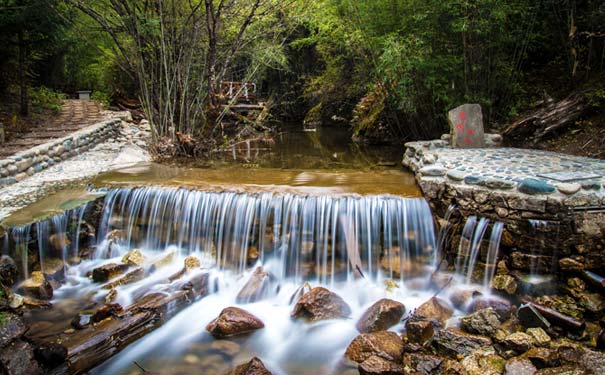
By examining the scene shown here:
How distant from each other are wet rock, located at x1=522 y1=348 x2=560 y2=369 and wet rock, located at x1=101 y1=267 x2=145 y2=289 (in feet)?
14.7

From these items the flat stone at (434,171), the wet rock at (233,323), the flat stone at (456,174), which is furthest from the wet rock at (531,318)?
the wet rock at (233,323)

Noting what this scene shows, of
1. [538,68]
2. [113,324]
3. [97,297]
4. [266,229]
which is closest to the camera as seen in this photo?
[113,324]

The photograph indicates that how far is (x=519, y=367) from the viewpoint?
3.56 meters

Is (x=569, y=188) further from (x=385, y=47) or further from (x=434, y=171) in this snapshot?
(x=385, y=47)

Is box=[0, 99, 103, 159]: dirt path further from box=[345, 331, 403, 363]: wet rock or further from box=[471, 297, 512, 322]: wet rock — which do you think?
box=[471, 297, 512, 322]: wet rock

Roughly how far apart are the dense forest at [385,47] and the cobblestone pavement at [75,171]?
101 centimetres

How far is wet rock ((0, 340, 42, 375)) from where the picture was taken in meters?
3.53

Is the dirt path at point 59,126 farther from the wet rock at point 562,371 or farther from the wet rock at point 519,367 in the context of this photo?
the wet rock at point 562,371

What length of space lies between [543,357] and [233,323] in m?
2.94

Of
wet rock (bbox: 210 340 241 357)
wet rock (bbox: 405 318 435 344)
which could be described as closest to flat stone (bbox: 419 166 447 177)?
wet rock (bbox: 405 318 435 344)

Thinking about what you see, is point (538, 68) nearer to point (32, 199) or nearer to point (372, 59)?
point (372, 59)

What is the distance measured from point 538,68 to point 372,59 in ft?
12.2

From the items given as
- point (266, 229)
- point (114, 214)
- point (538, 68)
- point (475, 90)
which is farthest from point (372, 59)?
point (114, 214)

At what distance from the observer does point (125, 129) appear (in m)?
12.5
